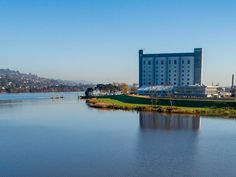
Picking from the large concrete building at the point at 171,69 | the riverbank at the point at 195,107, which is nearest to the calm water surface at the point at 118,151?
the riverbank at the point at 195,107

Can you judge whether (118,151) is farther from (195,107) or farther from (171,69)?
(171,69)

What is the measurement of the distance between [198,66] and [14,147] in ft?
213

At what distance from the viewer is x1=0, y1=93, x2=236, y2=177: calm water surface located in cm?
1440

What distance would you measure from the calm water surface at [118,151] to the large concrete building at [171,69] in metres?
50.1

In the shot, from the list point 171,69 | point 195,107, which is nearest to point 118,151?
point 195,107

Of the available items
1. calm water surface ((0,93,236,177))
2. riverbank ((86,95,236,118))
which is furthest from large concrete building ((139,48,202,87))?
calm water surface ((0,93,236,177))

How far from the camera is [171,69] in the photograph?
259 feet

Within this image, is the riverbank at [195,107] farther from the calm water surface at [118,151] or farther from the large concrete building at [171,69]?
the large concrete building at [171,69]

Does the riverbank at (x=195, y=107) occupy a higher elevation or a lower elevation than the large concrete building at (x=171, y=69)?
lower

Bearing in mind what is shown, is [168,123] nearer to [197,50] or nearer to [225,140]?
[225,140]

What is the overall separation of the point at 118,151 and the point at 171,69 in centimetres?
6313

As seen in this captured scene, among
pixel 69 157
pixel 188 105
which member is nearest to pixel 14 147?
pixel 69 157

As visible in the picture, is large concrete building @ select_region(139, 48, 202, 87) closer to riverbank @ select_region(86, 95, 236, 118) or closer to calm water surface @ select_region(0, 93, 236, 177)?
riverbank @ select_region(86, 95, 236, 118)

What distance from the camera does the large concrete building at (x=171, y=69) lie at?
77188 mm
